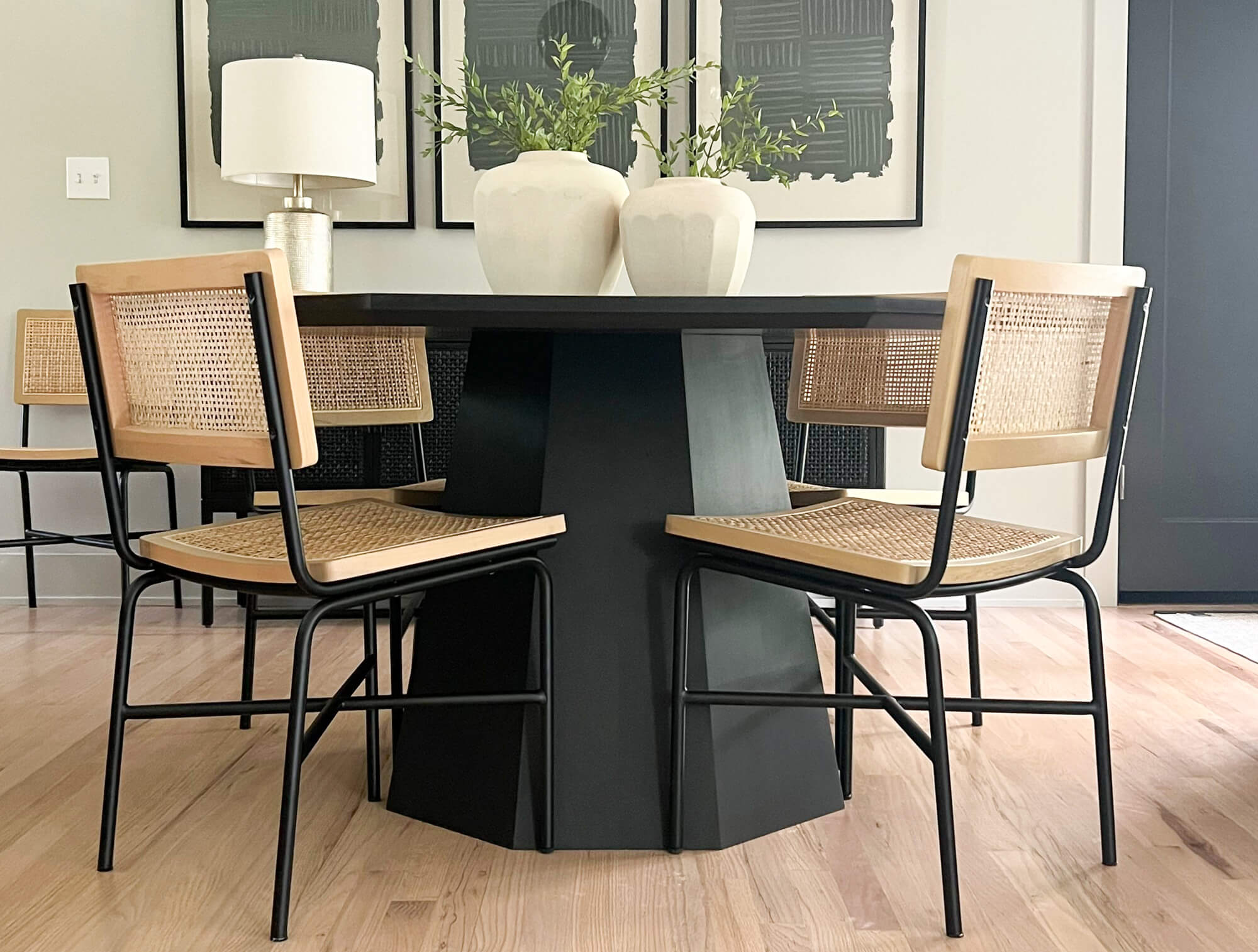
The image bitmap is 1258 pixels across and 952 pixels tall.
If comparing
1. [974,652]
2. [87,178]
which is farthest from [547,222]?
[87,178]

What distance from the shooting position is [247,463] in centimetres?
134

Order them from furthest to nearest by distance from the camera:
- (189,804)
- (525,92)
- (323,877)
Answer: (525,92) → (189,804) → (323,877)

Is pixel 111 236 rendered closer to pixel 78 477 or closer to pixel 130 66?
pixel 130 66

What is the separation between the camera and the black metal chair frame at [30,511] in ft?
9.87

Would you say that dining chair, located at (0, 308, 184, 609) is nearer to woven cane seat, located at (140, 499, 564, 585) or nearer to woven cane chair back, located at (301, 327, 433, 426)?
woven cane chair back, located at (301, 327, 433, 426)

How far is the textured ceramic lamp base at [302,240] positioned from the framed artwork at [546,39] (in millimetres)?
626

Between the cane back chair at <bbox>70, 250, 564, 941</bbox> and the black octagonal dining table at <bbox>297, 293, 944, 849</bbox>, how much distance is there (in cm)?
7

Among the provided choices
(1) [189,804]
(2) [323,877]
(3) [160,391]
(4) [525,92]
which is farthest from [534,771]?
(4) [525,92]

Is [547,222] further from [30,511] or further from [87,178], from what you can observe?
[30,511]

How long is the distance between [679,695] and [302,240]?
1750mm

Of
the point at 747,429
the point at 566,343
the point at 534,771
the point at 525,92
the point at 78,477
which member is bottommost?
the point at 534,771

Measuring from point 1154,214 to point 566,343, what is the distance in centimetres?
240

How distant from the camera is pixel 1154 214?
338 cm

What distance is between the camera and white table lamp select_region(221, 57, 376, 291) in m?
2.83
